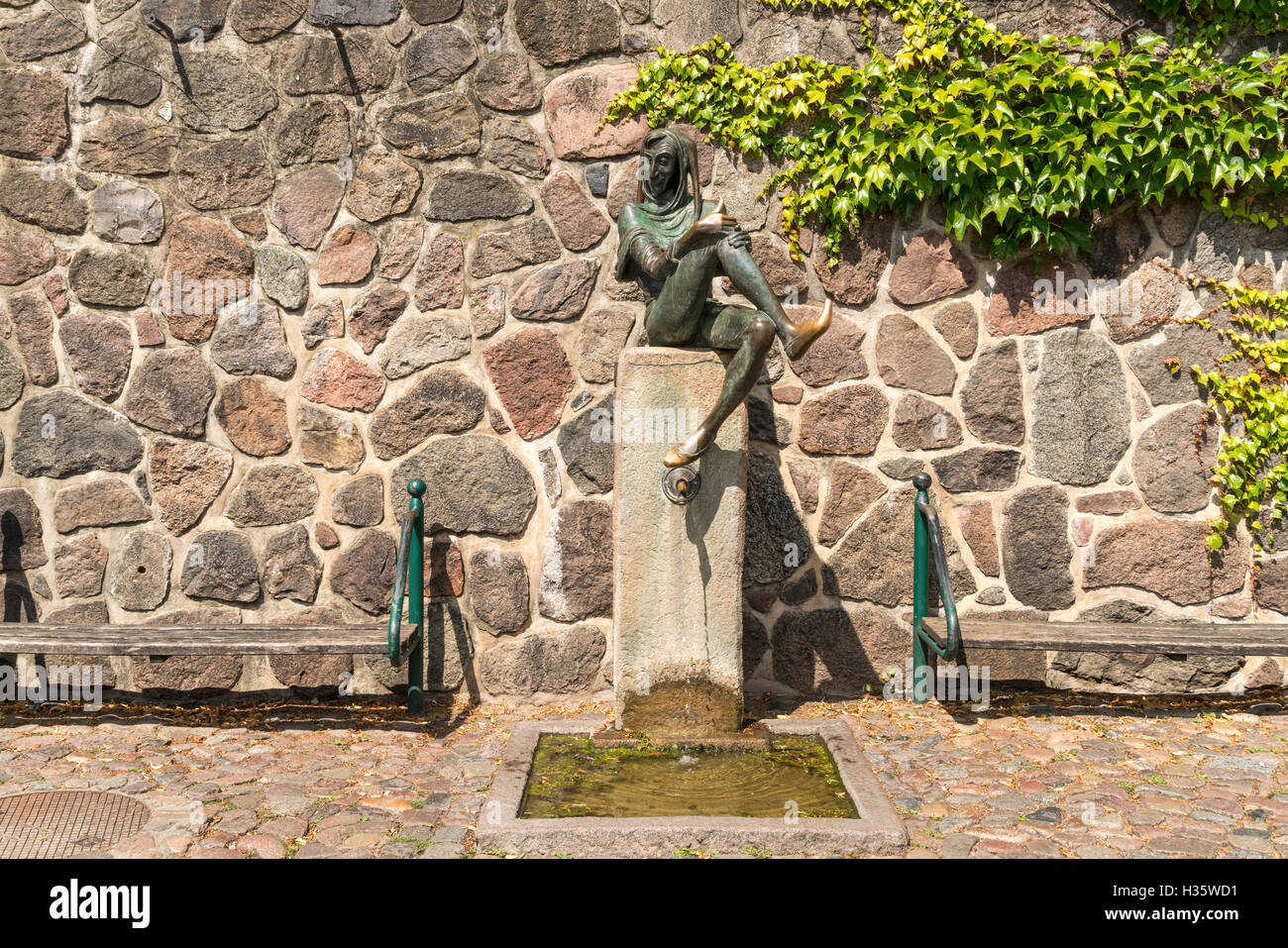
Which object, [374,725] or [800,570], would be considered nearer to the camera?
[374,725]

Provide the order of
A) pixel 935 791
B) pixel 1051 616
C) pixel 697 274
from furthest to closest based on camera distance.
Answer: pixel 1051 616
pixel 697 274
pixel 935 791

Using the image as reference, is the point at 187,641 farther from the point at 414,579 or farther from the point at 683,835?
the point at 683,835

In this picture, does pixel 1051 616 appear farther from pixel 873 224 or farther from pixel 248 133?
pixel 248 133

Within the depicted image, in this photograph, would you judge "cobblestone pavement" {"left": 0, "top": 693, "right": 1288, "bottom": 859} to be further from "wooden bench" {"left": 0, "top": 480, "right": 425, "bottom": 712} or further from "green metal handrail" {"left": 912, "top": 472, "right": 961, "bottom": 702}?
"wooden bench" {"left": 0, "top": 480, "right": 425, "bottom": 712}

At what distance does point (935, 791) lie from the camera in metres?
3.51

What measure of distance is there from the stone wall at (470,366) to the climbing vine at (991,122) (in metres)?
0.12

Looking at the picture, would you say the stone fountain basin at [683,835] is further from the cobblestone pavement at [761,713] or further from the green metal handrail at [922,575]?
the green metal handrail at [922,575]

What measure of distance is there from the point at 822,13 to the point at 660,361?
6.04 feet

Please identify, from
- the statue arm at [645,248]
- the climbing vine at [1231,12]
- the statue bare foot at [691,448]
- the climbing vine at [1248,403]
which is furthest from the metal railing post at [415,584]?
the climbing vine at [1231,12]

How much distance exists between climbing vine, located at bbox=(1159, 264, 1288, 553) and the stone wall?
0.09 meters

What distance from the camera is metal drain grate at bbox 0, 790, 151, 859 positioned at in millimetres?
3033

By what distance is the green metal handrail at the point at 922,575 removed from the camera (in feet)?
14.0

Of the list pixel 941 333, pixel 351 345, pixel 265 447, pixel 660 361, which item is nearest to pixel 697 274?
pixel 660 361

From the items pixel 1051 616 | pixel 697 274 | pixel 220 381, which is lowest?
pixel 1051 616
